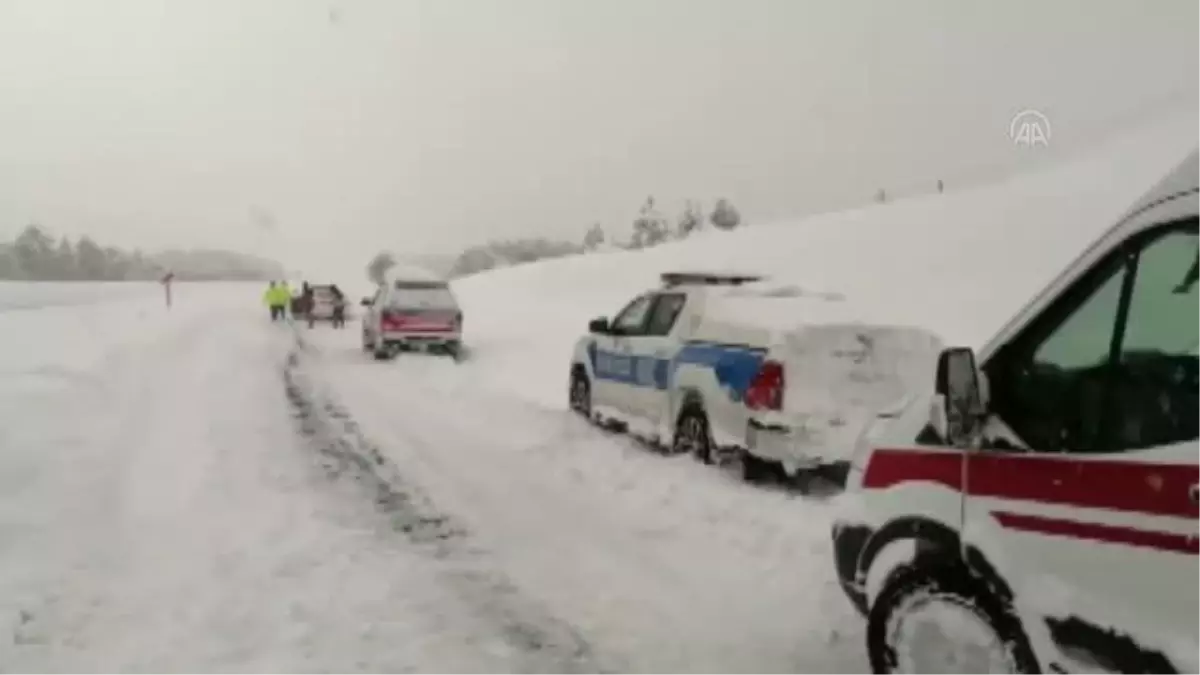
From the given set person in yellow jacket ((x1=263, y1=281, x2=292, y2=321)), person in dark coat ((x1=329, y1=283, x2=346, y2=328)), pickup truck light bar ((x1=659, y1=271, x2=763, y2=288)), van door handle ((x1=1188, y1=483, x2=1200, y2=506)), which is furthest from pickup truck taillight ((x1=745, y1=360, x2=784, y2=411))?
person in yellow jacket ((x1=263, y1=281, x2=292, y2=321))

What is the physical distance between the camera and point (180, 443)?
37.1 feet

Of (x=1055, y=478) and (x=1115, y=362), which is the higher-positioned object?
(x=1115, y=362)

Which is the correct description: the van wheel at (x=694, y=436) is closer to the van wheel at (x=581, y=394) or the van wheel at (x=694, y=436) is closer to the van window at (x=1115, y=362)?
the van wheel at (x=581, y=394)

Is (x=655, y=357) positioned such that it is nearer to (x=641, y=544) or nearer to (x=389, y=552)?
(x=641, y=544)

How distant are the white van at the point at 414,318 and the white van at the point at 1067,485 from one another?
19.4 metres

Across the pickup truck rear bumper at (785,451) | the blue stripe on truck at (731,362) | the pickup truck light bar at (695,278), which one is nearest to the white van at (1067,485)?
the pickup truck rear bumper at (785,451)

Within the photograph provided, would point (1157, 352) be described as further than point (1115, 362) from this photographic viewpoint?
Yes

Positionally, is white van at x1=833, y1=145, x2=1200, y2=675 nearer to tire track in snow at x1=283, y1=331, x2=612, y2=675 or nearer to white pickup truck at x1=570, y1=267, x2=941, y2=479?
tire track in snow at x1=283, y1=331, x2=612, y2=675

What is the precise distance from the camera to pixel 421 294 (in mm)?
23641

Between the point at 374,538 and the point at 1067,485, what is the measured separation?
5.00 m

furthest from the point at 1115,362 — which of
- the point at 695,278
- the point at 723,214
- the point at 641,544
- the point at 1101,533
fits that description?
the point at 723,214

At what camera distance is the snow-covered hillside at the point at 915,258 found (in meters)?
23.7

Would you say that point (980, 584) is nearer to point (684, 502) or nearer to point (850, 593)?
point (850, 593)

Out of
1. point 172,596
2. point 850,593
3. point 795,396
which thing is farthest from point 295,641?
point 795,396
